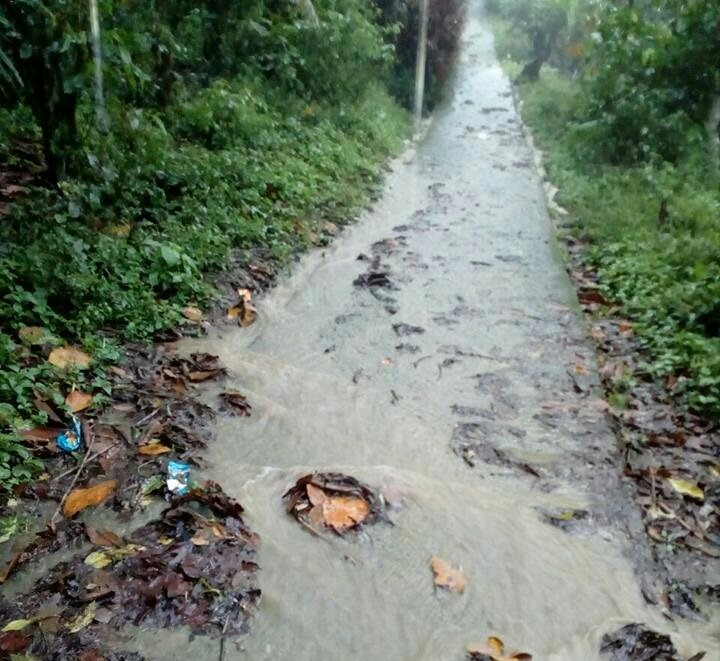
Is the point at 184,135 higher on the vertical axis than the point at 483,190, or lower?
higher

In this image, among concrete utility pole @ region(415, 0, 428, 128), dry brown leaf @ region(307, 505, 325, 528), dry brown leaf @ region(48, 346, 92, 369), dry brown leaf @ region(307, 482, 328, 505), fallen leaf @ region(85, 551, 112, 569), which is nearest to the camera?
fallen leaf @ region(85, 551, 112, 569)

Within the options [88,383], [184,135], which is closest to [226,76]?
[184,135]

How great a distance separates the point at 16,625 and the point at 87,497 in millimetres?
754

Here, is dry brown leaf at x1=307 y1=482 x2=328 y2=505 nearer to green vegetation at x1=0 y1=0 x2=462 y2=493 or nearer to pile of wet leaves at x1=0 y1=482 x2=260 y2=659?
pile of wet leaves at x1=0 y1=482 x2=260 y2=659

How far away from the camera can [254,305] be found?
5703mm

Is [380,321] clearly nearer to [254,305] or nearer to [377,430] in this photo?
[254,305]

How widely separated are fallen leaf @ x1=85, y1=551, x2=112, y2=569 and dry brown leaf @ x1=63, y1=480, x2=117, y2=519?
306 millimetres

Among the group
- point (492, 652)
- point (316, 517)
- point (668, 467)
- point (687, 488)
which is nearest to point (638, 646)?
point (492, 652)

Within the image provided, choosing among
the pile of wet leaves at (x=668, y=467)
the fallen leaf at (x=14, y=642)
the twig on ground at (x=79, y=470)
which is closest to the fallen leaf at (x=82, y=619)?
the fallen leaf at (x=14, y=642)

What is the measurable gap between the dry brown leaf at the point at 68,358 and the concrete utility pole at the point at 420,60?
1180 centimetres

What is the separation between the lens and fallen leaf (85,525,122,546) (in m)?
3.01

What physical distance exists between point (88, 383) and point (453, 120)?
13.7 metres

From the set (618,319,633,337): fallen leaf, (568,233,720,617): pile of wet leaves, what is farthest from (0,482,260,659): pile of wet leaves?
(618,319,633,337): fallen leaf

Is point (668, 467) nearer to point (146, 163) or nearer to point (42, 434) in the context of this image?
point (42, 434)
